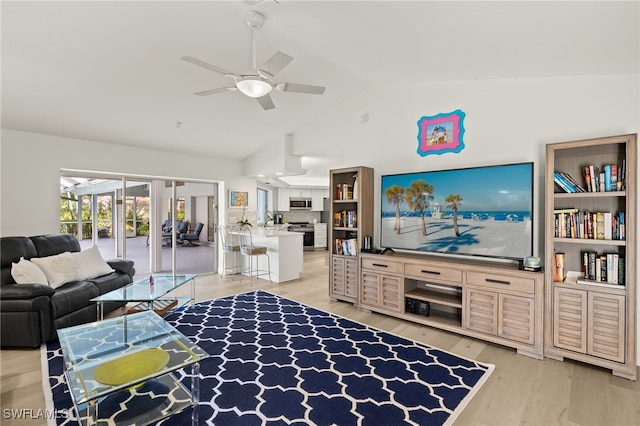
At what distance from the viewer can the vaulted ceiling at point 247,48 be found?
2316 mm

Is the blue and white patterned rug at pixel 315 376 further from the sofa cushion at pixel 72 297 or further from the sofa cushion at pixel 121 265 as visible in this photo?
the sofa cushion at pixel 121 265

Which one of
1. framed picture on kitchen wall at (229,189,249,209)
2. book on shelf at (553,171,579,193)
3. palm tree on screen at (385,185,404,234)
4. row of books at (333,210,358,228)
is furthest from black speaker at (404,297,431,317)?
framed picture on kitchen wall at (229,189,249,209)

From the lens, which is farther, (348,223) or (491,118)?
(348,223)

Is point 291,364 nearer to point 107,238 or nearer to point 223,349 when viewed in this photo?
point 223,349

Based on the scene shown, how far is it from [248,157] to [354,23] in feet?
14.5

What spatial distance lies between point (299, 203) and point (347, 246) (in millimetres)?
5603

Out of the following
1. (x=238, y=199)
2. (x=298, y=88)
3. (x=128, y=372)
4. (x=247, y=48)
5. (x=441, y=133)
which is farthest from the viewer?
(x=238, y=199)

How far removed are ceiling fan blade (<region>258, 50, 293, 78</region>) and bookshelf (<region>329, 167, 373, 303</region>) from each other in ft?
6.68

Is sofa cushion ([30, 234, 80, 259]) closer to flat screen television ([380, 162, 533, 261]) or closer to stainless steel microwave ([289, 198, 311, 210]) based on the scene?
flat screen television ([380, 162, 533, 261])

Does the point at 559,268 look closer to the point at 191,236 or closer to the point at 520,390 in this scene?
the point at 520,390

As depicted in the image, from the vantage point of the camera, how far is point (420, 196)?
12.9 feet

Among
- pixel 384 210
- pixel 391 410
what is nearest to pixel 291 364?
pixel 391 410

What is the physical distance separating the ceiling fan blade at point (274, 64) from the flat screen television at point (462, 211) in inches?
86.5

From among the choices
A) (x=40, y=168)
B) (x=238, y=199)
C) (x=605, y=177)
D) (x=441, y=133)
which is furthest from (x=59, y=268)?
(x=605, y=177)
